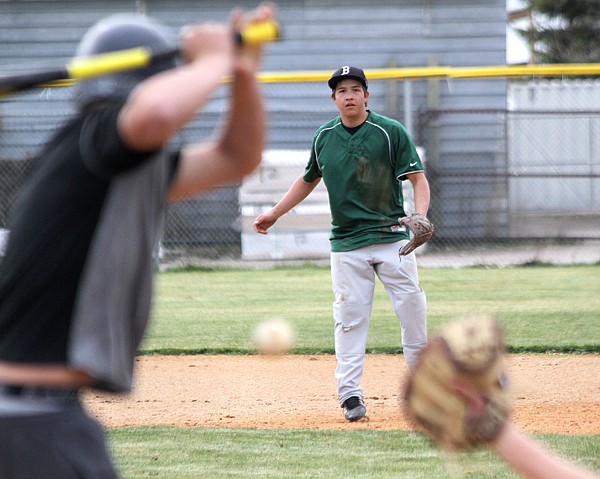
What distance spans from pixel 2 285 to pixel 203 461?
3.15 meters

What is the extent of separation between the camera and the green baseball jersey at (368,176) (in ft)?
21.2

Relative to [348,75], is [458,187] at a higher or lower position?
lower

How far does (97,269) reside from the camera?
229cm

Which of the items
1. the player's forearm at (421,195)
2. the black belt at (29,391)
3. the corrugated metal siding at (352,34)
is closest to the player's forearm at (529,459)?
the black belt at (29,391)

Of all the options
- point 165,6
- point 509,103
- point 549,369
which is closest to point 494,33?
point 509,103

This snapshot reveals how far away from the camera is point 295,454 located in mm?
5438

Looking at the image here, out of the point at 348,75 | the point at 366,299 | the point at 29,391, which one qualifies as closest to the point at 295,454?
the point at 366,299

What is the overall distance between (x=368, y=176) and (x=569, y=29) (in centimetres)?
2811

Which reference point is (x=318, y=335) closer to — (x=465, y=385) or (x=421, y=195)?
(x=421, y=195)

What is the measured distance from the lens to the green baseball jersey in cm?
645

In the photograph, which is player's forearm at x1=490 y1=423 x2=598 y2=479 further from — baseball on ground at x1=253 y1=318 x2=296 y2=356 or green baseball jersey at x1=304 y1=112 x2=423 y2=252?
baseball on ground at x1=253 y1=318 x2=296 y2=356

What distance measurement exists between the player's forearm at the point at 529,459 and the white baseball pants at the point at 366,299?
13.2 feet

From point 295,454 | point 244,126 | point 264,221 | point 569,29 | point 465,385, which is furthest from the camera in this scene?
point 569,29

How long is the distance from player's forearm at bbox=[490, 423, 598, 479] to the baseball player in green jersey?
4.01m
